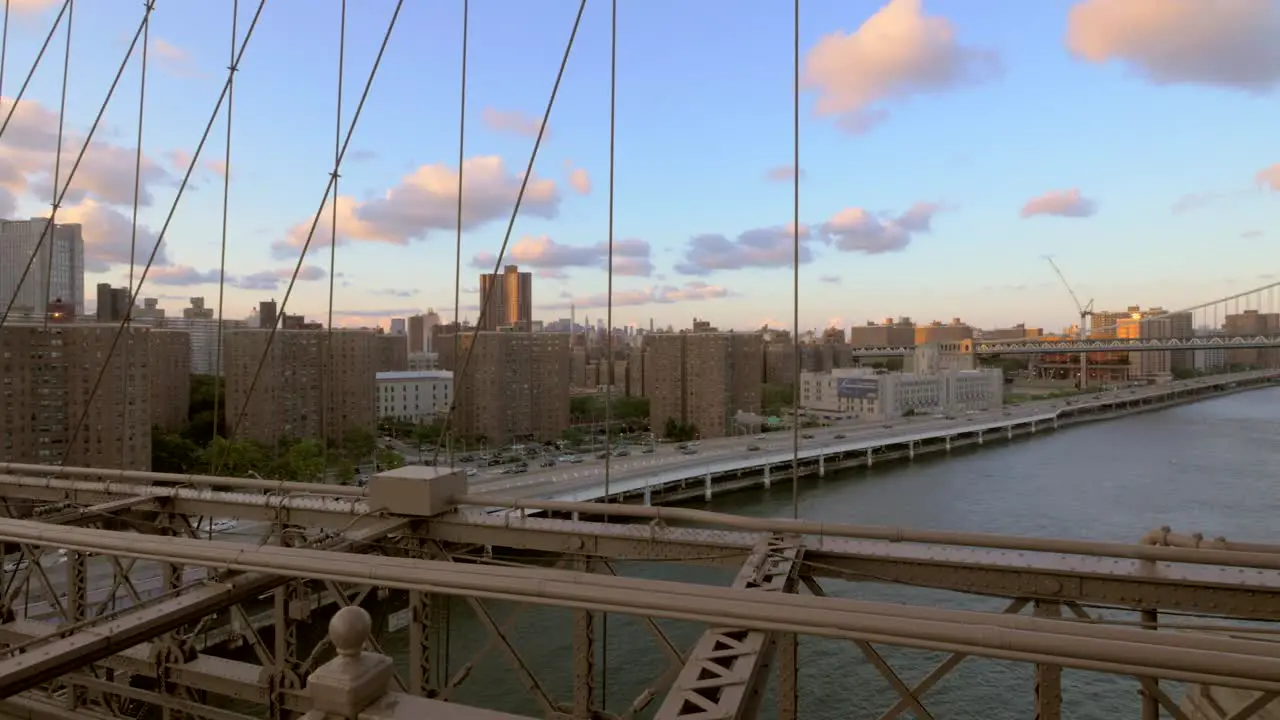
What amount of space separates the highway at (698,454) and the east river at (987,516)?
165 centimetres

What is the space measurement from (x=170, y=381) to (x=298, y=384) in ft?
13.4

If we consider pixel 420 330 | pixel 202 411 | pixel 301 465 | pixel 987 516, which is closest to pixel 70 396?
pixel 301 465

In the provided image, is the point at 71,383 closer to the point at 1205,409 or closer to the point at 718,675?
the point at 718,675

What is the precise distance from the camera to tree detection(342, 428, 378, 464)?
1912cm

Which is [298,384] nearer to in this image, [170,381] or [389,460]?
[389,460]

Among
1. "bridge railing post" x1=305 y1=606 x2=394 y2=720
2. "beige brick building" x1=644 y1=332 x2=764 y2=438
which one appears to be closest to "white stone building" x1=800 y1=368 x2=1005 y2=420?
"beige brick building" x1=644 y1=332 x2=764 y2=438

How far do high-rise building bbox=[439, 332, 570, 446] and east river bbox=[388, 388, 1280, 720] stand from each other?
895 centimetres

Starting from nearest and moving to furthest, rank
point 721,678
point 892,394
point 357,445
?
1. point 721,678
2. point 357,445
3. point 892,394

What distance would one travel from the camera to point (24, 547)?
6.22 feet

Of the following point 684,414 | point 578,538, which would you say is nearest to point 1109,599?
point 578,538

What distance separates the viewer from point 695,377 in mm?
28297

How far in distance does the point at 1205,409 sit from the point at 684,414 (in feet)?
106

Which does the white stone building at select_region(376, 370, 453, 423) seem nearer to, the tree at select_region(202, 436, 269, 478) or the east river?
the tree at select_region(202, 436, 269, 478)

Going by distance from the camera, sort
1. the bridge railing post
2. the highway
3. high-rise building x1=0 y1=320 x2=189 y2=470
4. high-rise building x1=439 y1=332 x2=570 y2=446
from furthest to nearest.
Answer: high-rise building x1=439 y1=332 x2=570 y2=446, the highway, high-rise building x1=0 y1=320 x2=189 y2=470, the bridge railing post
